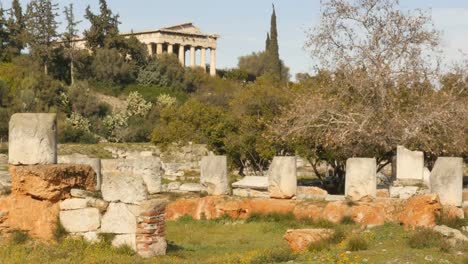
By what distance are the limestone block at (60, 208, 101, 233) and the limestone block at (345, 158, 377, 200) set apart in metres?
8.46

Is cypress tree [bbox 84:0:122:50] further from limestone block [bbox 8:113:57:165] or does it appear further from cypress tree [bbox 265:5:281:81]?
limestone block [bbox 8:113:57:165]

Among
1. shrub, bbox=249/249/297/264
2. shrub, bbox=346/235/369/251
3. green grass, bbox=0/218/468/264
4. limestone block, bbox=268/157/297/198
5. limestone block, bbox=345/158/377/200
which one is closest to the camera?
green grass, bbox=0/218/468/264

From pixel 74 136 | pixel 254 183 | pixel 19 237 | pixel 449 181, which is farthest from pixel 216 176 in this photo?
pixel 74 136

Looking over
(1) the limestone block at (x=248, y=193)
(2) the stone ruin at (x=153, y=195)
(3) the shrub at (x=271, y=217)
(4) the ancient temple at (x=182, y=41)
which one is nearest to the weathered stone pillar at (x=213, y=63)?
(4) the ancient temple at (x=182, y=41)

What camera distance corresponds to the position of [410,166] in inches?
865

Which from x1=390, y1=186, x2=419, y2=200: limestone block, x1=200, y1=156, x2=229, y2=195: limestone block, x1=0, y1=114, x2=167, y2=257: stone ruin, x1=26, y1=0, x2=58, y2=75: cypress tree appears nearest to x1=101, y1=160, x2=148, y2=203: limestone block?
x1=0, y1=114, x2=167, y2=257: stone ruin

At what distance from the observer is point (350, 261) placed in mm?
12023

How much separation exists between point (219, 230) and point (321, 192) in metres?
4.23

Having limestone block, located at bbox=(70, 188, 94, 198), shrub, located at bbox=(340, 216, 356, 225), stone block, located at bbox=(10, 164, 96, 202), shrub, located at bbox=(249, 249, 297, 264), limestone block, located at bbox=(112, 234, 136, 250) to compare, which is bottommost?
shrub, located at bbox=(340, 216, 356, 225)

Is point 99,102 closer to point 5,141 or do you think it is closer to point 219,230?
point 5,141

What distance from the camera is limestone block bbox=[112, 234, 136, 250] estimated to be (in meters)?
13.0

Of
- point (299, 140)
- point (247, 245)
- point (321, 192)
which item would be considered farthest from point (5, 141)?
point (247, 245)

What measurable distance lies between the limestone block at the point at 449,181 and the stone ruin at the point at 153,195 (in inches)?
0.9

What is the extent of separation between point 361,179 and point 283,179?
2202mm
